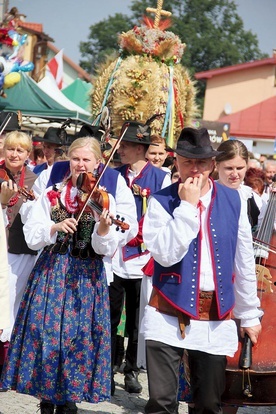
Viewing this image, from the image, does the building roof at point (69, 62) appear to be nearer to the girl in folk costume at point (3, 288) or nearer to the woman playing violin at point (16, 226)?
the woman playing violin at point (16, 226)

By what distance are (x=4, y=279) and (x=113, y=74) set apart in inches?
176

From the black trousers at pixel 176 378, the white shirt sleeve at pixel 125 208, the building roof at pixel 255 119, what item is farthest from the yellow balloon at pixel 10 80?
the building roof at pixel 255 119

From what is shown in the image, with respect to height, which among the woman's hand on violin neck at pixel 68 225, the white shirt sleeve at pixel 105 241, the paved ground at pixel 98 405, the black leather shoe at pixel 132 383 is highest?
the woman's hand on violin neck at pixel 68 225

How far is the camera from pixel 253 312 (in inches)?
187

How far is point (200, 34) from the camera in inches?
3295

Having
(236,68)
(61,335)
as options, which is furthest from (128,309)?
(236,68)

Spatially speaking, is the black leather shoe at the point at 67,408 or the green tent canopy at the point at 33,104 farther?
the green tent canopy at the point at 33,104

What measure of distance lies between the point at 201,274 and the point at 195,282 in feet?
Answer: 0.27

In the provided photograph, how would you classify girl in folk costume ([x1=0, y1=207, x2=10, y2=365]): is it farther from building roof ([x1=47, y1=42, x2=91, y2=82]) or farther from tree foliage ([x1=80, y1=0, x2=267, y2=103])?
tree foliage ([x1=80, y1=0, x2=267, y2=103])

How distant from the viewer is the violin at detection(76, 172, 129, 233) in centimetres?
501

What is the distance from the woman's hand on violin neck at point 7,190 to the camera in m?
5.76

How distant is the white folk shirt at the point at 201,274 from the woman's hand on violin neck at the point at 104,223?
16.0 inches

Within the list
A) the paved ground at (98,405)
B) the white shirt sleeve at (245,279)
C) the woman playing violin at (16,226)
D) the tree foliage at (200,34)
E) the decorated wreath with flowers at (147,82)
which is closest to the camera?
the white shirt sleeve at (245,279)

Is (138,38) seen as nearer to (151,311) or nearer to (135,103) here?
(135,103)
